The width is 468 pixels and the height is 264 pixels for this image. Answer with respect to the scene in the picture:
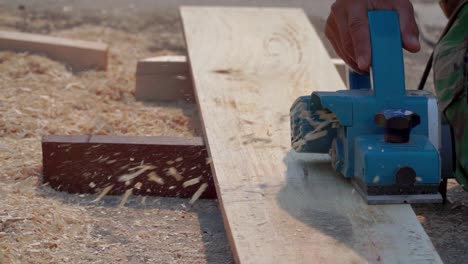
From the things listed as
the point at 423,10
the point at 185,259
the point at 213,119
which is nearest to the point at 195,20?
the point at 213,119

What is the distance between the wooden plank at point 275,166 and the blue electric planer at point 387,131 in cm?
8

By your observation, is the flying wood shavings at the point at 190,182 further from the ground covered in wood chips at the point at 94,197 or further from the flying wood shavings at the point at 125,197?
the flying wood shavings at the point at 125,197

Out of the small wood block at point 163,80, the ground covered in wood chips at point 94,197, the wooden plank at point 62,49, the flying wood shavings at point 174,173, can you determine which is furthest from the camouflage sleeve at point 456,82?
the wooden plank at point 62,49

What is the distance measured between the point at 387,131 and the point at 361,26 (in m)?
0.37

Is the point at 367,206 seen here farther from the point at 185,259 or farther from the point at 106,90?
the point at 106,90

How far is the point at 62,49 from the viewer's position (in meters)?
5.31

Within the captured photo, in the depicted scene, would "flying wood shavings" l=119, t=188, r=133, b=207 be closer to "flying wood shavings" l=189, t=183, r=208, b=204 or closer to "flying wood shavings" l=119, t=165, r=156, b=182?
"flying wood shavings" l=119, t=165, r=156, b=182

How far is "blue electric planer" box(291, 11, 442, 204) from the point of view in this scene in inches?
112

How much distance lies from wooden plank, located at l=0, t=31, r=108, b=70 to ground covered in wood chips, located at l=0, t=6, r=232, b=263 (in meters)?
0.09

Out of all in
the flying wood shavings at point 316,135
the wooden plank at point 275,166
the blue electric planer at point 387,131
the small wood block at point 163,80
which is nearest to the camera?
the wooden plank at point 275,166

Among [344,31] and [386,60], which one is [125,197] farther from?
[386,60]

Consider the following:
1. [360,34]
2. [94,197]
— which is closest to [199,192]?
[94,197]

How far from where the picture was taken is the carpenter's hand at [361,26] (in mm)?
2994

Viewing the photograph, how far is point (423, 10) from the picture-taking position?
25.0 ft
